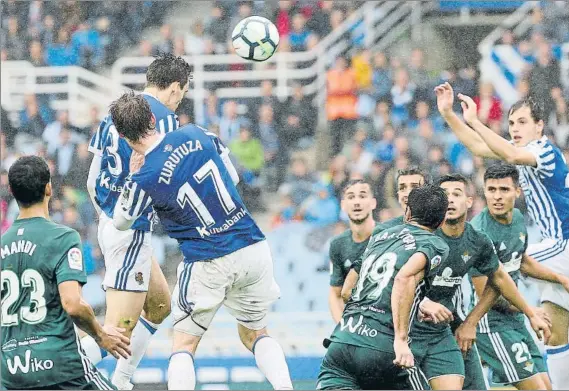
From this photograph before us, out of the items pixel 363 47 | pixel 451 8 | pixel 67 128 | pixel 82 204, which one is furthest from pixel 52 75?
pixel 451 8

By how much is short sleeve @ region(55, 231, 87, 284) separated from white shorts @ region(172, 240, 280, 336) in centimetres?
116

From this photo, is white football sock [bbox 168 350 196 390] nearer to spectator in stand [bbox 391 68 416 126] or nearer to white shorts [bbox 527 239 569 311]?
white shorts [bbox 527 239 569 311]

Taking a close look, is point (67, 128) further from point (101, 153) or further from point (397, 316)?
point (397, 316)

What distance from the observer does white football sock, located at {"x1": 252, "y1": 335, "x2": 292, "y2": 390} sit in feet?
21.9

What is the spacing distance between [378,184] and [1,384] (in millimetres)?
8825

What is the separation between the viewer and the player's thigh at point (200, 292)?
6.63m

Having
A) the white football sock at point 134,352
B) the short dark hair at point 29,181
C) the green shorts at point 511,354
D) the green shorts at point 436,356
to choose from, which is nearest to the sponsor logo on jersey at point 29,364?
the short dark hair at point 29,181

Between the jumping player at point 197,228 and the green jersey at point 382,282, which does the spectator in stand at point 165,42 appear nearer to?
the jumping player at point 197,228

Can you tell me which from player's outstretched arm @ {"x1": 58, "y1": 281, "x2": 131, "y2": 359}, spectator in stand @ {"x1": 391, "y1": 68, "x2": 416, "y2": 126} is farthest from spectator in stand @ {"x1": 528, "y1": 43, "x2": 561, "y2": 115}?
A: player's outstretched arm @ {"x1": 58, "y1": 281, "x2": 131, "y2": 359}

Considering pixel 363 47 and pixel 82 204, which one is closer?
pixel 82 204

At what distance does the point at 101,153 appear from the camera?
286 inches

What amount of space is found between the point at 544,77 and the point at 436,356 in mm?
9274

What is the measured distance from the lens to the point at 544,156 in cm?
764

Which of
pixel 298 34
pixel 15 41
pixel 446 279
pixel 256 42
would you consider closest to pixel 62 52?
pixel 15 41
